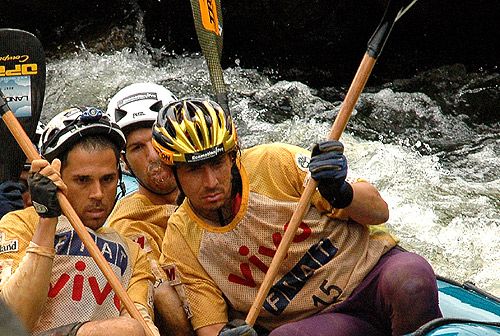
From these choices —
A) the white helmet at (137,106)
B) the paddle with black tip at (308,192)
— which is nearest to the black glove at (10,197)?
the white helmet at (137,106)

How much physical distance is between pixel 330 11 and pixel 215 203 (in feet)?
18.9

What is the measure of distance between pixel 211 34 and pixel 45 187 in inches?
65.7

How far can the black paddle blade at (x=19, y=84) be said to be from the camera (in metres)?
3.71

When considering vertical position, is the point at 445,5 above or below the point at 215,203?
below

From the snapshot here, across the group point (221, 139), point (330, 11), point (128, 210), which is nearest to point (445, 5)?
point (330, 11)

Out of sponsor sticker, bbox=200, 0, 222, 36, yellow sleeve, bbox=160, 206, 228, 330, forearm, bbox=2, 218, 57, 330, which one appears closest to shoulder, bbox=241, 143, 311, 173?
yellow sleeve, bbox=160, 206, 228, 330

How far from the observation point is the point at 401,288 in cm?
265

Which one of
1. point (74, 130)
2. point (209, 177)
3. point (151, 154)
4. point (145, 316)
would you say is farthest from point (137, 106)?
point (145, 316)

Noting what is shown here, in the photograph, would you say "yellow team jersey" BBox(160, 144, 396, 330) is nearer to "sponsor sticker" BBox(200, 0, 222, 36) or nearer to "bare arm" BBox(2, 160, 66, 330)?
"bare arm" BBox(2, 160, 66, 330)

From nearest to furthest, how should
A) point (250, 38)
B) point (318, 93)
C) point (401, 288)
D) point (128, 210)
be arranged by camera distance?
point (401, 288) → point (128, 210) → point (318, 93) → point (250, 38)

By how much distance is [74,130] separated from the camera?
2.71 meters

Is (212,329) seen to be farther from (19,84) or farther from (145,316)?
(19,84)

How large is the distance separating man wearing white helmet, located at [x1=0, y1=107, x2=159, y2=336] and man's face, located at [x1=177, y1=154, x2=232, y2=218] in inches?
8.1

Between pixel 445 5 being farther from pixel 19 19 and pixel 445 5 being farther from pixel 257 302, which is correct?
pixel 257 302
